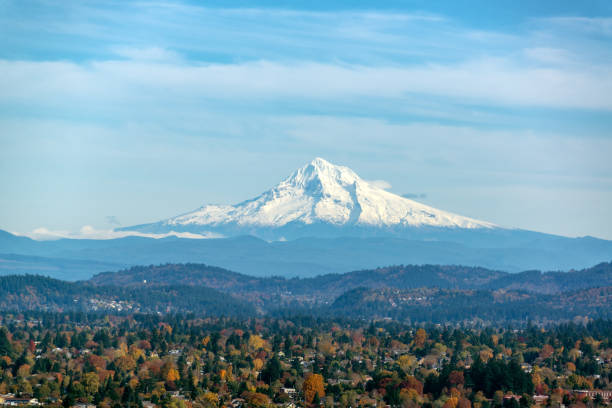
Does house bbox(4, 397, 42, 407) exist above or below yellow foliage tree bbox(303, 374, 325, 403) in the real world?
below

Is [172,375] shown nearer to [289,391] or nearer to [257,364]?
[289,391]

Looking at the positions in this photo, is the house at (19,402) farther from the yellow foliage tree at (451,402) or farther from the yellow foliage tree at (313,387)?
the yellow foliage tree at (451,402)

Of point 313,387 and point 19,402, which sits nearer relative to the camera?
point 19,402

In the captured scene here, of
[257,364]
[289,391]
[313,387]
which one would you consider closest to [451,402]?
[313,387]

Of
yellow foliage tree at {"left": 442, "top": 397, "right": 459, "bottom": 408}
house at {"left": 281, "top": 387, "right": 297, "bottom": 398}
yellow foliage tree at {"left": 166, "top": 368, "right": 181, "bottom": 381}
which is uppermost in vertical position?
yellow foliage tree at {"left": 442, "top": 397, "right": 459, "bottom": 408}

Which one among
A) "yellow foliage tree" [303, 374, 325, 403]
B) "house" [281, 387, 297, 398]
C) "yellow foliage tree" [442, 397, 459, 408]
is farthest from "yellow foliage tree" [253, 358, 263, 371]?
"yellow foliage tree" [442, 397, 459, 408]

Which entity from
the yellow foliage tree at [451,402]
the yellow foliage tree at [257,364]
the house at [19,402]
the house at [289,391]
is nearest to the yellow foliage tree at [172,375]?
the house at [289,391]

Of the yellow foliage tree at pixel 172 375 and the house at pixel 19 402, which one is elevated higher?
the yellow foliage tree at pixel 172 375

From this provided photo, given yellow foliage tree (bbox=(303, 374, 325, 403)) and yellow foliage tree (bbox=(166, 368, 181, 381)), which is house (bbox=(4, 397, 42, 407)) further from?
yellow foliage tree (bbox=(303, 374, 325, 403))

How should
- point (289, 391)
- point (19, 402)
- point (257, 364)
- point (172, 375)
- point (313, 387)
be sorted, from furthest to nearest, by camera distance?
point (257, 364)
point (172, 375)
point (289, 391)
point (313, 387)
point (19, 402)

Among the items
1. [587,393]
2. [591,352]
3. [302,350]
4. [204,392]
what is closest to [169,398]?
[204,392]

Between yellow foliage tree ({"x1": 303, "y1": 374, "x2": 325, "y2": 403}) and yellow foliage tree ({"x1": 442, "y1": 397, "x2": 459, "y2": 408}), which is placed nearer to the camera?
yellow foliage tree ({"x1": 442, "y1": 397, "x2": 459, "y2": 408})

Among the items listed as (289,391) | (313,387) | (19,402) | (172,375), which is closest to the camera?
(19,402)
